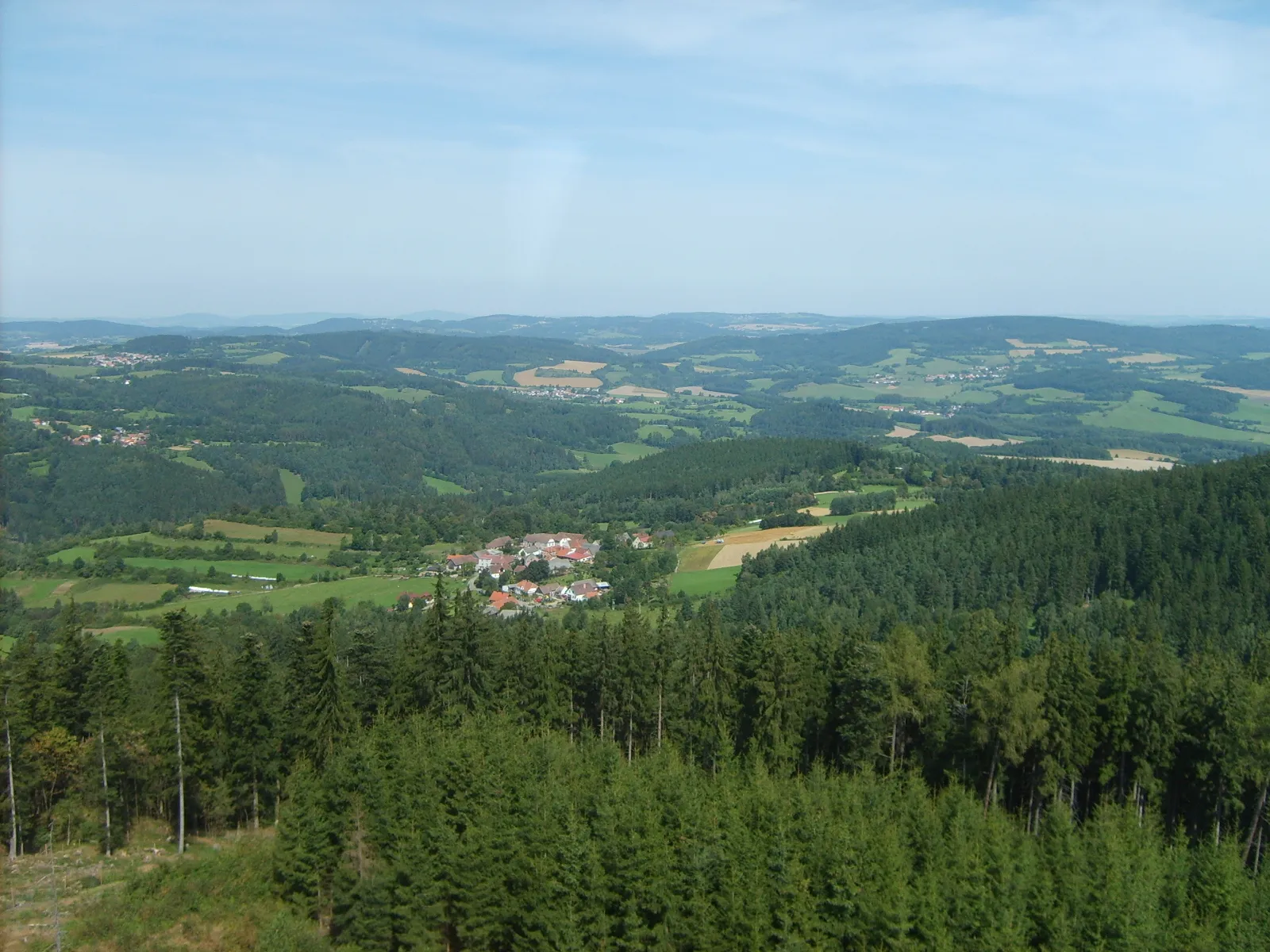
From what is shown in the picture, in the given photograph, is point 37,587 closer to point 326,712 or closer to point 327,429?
point 326,712

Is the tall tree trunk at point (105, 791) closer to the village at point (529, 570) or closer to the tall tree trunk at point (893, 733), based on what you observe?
the tall tree trunk at point (893, 733)

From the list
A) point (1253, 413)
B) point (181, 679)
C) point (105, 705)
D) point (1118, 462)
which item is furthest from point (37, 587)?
point (1253, 413)

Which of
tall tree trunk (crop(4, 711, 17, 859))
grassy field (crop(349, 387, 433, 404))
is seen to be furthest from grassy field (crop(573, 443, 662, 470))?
tall tree trunk (crop(4, 711, 17, 859))

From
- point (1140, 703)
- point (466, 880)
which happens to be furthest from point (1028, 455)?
point (466, 880)

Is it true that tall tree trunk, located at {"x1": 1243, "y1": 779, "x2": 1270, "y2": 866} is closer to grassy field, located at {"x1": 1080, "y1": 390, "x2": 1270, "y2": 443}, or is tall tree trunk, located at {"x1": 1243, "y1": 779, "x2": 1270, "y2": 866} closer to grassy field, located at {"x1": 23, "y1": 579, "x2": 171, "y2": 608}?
grassy field, located at {"x1": 23, "y1": 579, "x2": 171, "y2": 608}

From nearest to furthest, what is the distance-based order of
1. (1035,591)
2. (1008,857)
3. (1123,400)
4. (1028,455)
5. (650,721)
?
(1008,857) < (650,721) < (1035,591) < (1028,455) < (1123,400)

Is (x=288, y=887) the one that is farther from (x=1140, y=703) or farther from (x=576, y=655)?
(x=1140, y=703)
